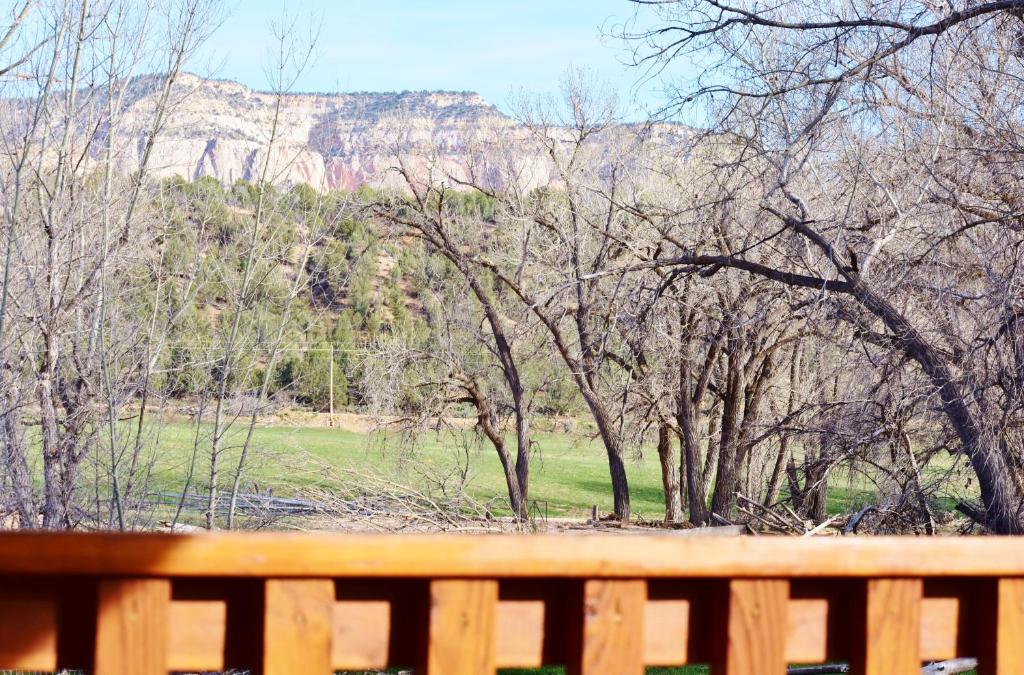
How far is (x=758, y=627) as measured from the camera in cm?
133

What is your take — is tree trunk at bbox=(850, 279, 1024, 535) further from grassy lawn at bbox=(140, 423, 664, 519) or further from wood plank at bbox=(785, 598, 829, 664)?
wood plank at bbox=(785, 598, 829, 664)

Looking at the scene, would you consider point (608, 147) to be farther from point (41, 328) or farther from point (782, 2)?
point (41, 328)

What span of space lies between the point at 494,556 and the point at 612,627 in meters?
0.18

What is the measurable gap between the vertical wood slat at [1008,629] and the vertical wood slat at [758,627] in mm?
315

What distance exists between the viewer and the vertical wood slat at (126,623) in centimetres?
121

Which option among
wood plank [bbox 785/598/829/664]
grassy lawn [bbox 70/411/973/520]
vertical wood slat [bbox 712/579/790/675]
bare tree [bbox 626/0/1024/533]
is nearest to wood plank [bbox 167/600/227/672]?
vertical wood slat [bbox 712/579/790/675]

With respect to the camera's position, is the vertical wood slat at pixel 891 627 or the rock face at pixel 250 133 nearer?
the vertical wood slat at pixel 891 627

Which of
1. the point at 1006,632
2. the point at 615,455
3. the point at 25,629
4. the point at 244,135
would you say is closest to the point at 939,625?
the point at 1006,632

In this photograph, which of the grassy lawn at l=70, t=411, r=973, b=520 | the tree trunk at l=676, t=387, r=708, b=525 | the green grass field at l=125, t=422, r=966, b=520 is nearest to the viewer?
the grassy lawn at l=70, t=411, r=973, b=520

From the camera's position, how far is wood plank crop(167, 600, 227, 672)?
1.24 metres

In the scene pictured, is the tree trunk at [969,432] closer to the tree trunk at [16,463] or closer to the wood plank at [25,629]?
the tree trunk at [16,463]

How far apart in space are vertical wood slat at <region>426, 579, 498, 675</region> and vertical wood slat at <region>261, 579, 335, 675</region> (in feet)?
0.44

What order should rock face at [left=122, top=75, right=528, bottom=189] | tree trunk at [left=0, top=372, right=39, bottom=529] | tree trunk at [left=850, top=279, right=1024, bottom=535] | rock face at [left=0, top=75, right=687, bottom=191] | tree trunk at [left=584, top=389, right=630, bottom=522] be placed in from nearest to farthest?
tree trunk at [left=850, top=279, right=1024, bottom=535] < tree trunk at [left=0, top=372, right=39, bottom=529] < rock face at [left=0, top=75, right=687, bottom=191] < rock face at [left=122, top=75, right=528, bottom=189] < tree trunk at [left=584, top=389, right=630, bottom=522]

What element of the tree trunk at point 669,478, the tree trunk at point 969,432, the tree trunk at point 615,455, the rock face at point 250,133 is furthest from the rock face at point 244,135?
the tree trunk at point 669,478
